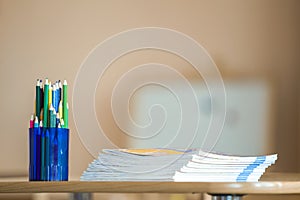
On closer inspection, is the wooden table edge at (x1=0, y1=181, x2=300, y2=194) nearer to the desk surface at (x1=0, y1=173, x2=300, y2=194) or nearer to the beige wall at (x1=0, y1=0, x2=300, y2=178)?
the desk surface at (x1=0, y1=173, x2=300, y2=194)

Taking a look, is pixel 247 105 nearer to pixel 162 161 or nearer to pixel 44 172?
pixel 162 161

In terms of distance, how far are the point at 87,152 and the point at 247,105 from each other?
0.43 metres

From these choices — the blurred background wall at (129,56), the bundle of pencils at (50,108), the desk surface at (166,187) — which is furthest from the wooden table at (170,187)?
the blurred background wall at (129,56)

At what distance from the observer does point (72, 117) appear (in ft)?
4.69

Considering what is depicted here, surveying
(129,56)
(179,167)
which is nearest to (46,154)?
(179,167)

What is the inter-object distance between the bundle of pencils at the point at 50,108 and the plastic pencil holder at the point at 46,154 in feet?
0.05

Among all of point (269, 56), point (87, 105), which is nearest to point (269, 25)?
point (269, 56)

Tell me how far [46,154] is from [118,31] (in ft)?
1.60

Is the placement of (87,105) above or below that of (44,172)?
above

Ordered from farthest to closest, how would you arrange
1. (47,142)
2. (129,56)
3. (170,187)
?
(129,56)
(47,142)
(170,187)

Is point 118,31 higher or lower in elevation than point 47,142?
higher

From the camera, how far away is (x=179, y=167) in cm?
97

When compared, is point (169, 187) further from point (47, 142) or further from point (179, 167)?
point (47, 142)

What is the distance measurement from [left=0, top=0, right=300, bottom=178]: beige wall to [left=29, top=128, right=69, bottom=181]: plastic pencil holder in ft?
1.10
